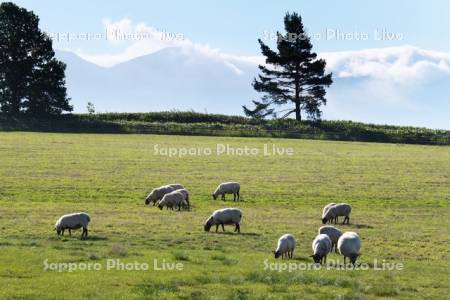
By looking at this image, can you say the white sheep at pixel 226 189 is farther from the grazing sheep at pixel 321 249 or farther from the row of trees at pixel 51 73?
the row of trees at pixel 51 73

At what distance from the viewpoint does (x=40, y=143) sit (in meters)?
74.2

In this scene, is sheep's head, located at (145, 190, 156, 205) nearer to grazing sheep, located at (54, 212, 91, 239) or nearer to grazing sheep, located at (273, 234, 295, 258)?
grazing sheep, located at (54, 212, 91, 239)

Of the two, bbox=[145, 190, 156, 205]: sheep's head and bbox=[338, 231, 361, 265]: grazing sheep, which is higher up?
bbox=[145, 190, 156, 205]: sheep's head

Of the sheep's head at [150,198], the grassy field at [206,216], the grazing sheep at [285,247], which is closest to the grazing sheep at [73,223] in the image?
the grassy field at [206,216]

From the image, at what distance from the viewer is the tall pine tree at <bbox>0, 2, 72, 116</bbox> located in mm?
100188

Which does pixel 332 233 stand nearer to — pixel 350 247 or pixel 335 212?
pixel 350 247

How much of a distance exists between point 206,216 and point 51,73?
238 feet

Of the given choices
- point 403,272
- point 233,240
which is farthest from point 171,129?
point 403,272

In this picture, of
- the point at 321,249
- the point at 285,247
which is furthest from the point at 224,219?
the point at 321,249

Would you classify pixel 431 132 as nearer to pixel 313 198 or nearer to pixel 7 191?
pixel 313 198

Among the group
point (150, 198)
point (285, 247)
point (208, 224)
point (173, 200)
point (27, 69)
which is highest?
point (27, 69)

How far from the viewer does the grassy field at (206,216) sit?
21328 millimetres

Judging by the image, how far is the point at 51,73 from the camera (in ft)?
334

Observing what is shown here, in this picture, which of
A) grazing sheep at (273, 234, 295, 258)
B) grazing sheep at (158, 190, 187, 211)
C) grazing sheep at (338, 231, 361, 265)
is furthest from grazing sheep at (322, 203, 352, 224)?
grazing sheep at (338, 231, 361, 265)
